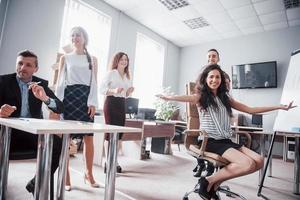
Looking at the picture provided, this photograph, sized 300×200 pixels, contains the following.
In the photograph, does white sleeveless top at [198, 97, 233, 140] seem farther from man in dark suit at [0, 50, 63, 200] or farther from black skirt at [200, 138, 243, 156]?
man in dark suit at [0, 50, 63, 200]

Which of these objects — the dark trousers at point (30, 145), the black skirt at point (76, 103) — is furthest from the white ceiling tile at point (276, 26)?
the dark trousers at point (30, 145)

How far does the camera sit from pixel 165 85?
671 cm

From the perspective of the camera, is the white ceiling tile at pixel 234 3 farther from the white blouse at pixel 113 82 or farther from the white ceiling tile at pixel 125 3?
the white blouse at pixel 113 82

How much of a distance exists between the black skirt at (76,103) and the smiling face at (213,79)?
1119mm

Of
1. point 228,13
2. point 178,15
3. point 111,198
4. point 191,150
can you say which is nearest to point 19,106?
point 111,198

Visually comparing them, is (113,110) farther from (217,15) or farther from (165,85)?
(165,85)

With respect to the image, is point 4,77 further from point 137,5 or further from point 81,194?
point 137,5

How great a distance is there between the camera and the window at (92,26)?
4070mm

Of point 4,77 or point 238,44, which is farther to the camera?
point 238,44

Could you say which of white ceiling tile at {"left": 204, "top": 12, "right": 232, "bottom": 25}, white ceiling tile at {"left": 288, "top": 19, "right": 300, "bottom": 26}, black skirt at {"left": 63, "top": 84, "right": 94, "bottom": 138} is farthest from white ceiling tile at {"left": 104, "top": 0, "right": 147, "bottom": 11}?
white ceiling tile at {"left": 288, "top": 19, "right": 300, "bottom": 26}

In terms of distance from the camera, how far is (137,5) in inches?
190

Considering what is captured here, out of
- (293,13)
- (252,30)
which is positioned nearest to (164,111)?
(252,30)

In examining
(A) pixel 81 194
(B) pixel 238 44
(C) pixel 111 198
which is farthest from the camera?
(B) pixel 238 44

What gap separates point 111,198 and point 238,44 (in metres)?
6.09
